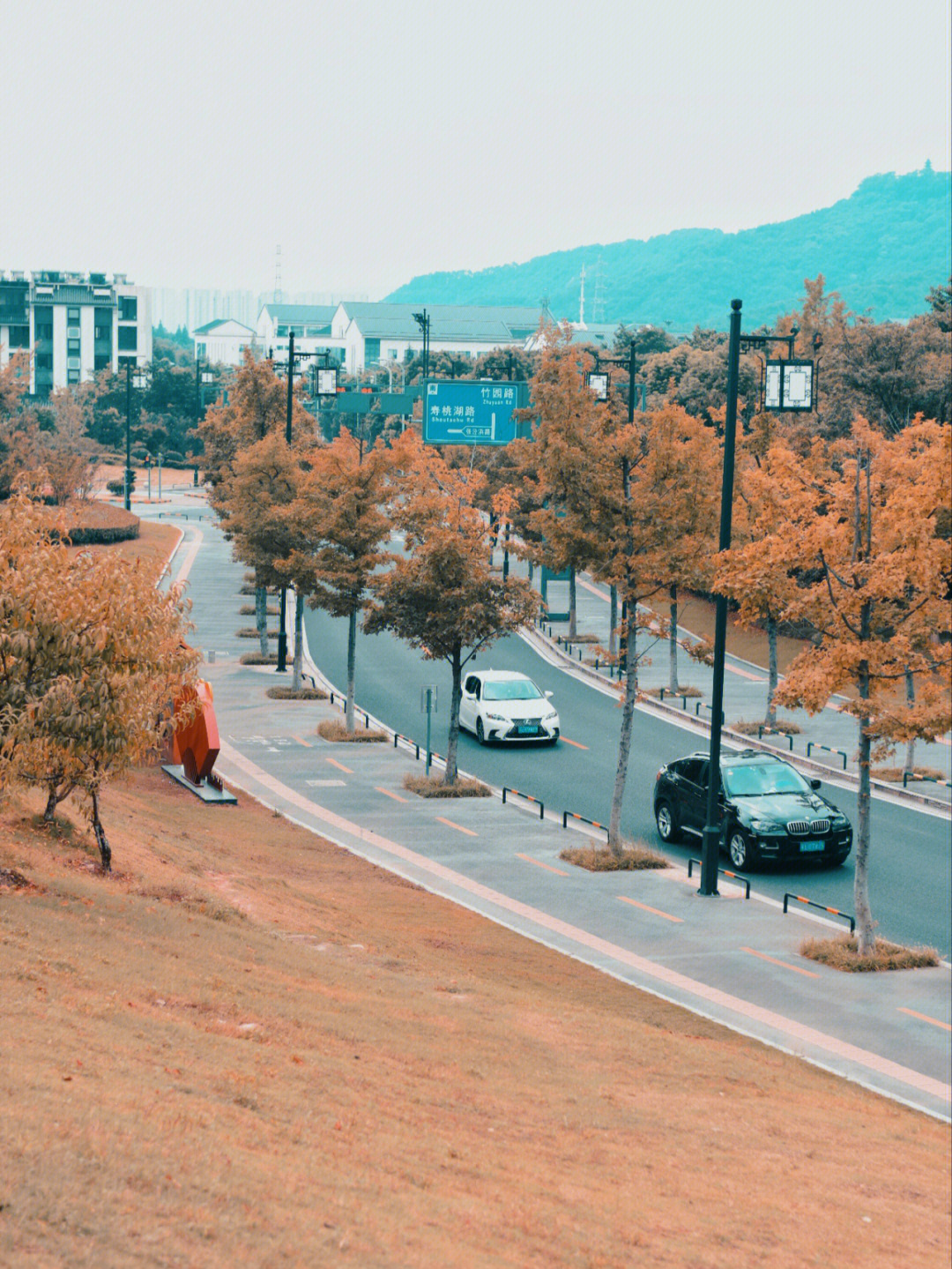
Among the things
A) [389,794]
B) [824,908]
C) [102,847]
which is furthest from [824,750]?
[102,847]

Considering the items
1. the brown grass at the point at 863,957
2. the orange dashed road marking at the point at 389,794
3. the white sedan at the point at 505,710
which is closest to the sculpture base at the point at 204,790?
the orange dashed road marking at the point at 389,794

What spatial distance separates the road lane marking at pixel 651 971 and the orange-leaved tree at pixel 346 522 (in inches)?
276

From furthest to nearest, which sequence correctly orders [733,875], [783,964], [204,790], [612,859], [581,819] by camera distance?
[204,790] → [581,819] → [612,859] → [733,875] → [783,964]

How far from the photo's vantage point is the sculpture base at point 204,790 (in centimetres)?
2525

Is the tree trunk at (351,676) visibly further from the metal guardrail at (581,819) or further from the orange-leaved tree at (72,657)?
the orange-leaved tree at (72,657)

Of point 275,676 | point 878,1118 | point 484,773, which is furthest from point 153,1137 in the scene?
point 275,676

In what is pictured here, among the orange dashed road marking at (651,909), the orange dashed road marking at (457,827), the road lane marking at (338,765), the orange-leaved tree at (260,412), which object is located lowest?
the road lane marking at (338,765)

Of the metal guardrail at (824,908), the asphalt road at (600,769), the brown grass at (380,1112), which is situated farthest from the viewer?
the asphalt road at (600,769)

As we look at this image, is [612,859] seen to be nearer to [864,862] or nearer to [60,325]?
[864,862]

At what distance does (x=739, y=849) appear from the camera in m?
Result: 22.4

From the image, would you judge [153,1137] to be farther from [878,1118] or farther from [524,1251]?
[878,1118]

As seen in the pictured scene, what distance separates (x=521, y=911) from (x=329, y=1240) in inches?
500

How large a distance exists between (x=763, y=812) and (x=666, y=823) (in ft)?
8.84

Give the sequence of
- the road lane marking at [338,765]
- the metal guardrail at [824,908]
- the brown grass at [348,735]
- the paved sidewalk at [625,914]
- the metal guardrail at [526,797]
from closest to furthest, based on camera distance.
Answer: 1. the paved sidewalk at [625,914]
2. the metal guardrail at [824,908]
3. the metal guardrail at [526,797]
4. the road lane marking at [338,765]
5. the brown grass at [348,735]
